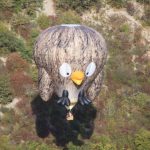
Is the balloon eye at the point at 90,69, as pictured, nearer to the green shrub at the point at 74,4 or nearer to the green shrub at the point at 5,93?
the green shrub at the point at 5,93

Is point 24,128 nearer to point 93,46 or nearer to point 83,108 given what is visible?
point 83,108

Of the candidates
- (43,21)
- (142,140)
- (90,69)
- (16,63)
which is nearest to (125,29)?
(43,21)

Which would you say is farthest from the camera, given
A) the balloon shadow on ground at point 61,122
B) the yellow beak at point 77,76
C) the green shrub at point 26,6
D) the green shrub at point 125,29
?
the green shrub at point 26,6

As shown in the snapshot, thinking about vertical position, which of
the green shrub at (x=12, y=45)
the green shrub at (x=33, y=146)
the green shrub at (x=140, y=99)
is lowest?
the green shrub at (x=33, y=146)

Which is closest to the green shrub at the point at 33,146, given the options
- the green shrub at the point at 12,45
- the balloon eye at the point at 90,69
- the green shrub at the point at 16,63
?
the green shrub at the point at 16,63

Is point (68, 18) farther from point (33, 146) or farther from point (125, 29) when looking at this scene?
point (33, 146)

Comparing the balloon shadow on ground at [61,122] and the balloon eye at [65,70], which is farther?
the balloon shadow on ground at [61,122]
